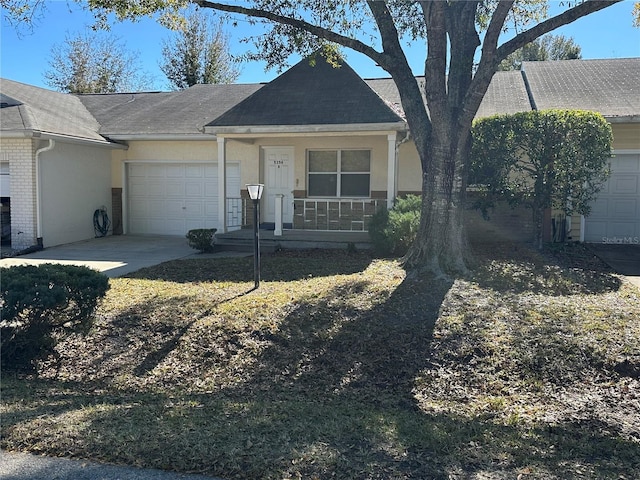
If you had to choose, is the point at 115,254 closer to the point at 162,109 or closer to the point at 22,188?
the point at 22,188

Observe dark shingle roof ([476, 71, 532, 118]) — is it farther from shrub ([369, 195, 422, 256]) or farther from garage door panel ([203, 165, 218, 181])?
garage door panel ([203, 165, 218, 181])

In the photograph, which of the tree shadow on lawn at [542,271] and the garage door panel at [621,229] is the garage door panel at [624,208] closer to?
the garage door panel at [621,229]

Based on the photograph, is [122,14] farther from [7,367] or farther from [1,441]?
[1,441]

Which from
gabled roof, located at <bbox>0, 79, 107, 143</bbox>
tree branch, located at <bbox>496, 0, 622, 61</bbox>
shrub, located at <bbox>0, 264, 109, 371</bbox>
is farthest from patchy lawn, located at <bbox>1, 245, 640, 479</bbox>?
gabled roof, located at <bbox>0, 79, 107, 143</bbox>

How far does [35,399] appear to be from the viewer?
187 inches

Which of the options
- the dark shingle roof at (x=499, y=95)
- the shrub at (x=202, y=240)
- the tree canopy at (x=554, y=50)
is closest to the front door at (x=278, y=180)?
the shrub at (x=202, y=240)

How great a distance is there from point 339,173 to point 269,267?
5.23 meters

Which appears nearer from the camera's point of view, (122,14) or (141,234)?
(122,14)

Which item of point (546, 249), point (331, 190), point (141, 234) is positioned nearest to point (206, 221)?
point (141, 234)

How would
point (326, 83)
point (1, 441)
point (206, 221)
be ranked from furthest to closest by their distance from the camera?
1. point (206, 221)
2. point (326, 83)
3. point (1, 441)

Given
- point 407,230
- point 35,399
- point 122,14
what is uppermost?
point 122,14

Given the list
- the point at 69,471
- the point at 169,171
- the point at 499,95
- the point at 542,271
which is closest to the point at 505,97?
the point at 499,95

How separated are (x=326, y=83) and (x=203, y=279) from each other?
679 cm

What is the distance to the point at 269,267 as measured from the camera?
400 inches
